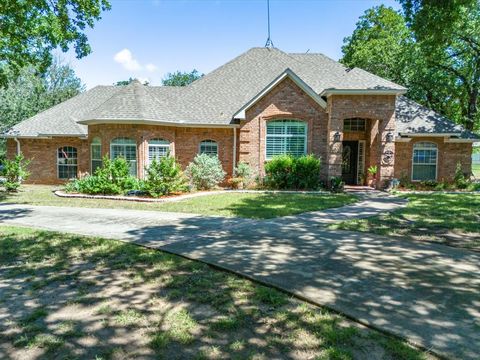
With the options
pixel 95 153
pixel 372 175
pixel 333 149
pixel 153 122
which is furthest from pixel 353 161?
pixel 95 153

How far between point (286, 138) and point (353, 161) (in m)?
4.31

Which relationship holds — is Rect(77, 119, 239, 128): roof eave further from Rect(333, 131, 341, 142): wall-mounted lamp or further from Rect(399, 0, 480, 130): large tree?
Rect(399, 0, 480, 130): large tree

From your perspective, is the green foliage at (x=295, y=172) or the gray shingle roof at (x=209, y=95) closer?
the green foliage at (x=295, y=172)

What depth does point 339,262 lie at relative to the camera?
5992 millimetres

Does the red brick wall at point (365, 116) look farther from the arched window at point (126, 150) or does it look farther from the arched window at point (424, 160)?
the arched window at point (126, 150)

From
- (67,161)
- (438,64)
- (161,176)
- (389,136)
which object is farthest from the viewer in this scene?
(438,64)

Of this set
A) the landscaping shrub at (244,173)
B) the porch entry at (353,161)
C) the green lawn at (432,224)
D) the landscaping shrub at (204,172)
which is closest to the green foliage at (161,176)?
the landscaping shrub at (204,172)

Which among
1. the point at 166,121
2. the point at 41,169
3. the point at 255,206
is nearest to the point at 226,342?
the point at 255,206

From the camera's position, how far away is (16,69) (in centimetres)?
1574

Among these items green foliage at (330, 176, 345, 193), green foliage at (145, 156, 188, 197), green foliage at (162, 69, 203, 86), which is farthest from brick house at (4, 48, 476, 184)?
green foliage at (162, 69, 203, 86)

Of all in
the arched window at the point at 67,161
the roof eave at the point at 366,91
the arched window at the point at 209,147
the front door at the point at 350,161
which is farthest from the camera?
the arched window at the point at 67,161

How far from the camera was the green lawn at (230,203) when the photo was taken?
1134cm

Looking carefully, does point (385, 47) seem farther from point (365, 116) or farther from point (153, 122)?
point (153, 122)

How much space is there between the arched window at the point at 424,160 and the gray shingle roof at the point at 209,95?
1103mm
